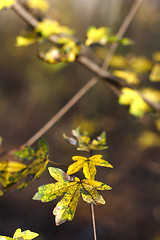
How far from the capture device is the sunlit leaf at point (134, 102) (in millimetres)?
1171

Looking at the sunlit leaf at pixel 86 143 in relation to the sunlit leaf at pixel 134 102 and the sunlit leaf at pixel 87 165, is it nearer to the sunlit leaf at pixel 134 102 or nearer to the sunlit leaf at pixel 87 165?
the sunlit leaf at pixel 87 165

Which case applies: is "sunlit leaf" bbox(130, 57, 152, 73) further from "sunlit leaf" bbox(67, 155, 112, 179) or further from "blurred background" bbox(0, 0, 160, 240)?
"sunlit leaf" bbox(67, 155, 112, 179)

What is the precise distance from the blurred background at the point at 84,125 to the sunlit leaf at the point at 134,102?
0.36 metres

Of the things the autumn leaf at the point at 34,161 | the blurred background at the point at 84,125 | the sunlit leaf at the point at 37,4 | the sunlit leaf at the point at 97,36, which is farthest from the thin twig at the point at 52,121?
the blurred background at the point at 84,125

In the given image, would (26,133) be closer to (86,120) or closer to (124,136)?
(86,120)

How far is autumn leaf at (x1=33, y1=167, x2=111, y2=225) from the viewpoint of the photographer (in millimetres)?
565

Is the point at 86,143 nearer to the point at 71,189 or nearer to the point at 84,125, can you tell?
the point at 71,189

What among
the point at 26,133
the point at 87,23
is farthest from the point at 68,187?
the point at 87,23

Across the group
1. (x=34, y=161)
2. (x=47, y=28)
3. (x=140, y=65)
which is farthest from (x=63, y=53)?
(x=140, y=65)

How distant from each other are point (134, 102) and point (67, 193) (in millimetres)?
714

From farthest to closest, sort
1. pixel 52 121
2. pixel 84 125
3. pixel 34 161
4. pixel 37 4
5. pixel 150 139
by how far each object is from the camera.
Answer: pixel 84 125 → pixel 150 139 → pixel 37 4 → pixel 52 121 → pixel 34 161

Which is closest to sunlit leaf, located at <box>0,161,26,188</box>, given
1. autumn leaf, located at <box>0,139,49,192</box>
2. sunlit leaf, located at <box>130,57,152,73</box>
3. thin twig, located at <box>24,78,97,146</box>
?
autumn leaf, located at <box>0,139,49,192</box>

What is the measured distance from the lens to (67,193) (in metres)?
0.60

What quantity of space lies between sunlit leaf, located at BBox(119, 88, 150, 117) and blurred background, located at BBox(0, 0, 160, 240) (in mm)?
363
